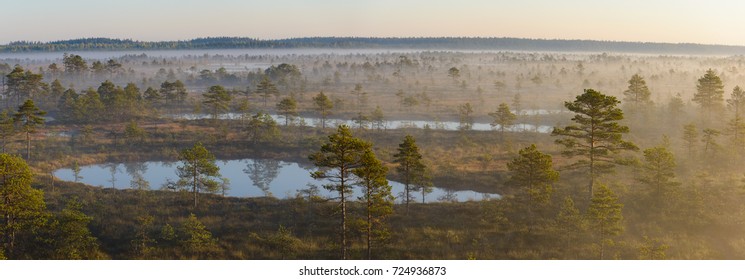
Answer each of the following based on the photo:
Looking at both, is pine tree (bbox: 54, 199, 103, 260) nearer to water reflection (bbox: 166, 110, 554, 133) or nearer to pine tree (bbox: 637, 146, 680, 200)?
pine tree (bbox: 637, 146, 680, 200)

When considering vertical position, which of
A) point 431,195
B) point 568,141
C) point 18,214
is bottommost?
point 431,195

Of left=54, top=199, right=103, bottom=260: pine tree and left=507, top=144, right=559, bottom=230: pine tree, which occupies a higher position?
left=507, top=144, right=559, bottom=230: pine tree

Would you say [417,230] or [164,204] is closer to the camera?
[417,230]

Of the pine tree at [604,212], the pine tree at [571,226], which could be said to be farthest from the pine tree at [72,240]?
the pine tree at [604,212]

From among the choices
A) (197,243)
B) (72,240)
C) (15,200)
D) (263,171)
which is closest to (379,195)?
(197,243)

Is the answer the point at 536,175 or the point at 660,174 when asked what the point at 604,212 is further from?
the point at 660,174

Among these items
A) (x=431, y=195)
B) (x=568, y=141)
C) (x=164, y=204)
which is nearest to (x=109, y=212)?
(x=164, y=204)

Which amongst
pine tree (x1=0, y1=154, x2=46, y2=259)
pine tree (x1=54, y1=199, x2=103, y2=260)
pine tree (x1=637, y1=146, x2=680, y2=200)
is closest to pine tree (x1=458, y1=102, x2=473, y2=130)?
pine tree (x1=637, y1=146, x2=680, y2=200)
